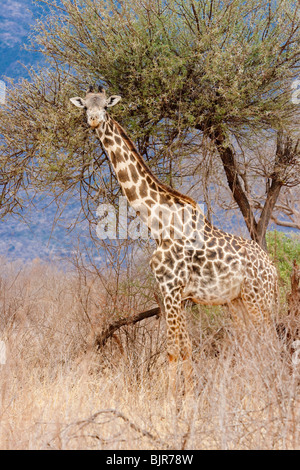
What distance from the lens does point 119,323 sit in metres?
8.20

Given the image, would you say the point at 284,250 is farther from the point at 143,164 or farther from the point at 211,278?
the point at 143,164

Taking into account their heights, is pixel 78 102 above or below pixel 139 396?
A: above

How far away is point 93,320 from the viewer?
28.2 feet

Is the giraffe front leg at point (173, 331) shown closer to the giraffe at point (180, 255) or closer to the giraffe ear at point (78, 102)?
the giraffe at point (180, 255)

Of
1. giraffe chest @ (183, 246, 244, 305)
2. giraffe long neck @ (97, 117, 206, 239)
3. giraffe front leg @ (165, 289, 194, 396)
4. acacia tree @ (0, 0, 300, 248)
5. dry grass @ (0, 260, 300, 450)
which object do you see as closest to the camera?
dry grass @ (0, 260, 300, 450)

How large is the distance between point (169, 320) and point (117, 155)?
194 cm

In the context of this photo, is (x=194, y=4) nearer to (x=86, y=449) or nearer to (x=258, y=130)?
(x=258, y=130)

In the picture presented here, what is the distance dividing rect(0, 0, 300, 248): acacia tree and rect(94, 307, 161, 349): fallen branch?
1.70 meters

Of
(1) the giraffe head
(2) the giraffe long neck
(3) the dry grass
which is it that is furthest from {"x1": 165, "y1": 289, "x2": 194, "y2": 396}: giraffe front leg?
(1) the giraffe head

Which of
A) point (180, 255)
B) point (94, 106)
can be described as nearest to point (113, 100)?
point (94, 106)

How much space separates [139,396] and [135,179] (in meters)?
2.40

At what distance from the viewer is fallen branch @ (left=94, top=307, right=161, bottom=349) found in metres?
8.16

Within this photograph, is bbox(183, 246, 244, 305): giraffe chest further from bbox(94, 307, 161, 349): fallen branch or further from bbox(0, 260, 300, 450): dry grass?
bbox(94, 307, 161, 349): fallen branch

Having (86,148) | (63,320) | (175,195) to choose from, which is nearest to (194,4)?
(86,148)
